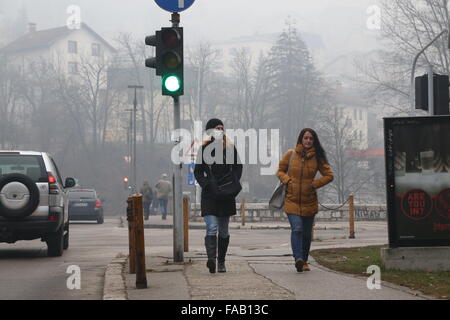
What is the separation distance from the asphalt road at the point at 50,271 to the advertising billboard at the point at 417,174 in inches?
144

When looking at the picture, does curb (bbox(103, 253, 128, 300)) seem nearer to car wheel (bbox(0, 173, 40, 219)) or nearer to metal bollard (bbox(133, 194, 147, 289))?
metal bollard (bbox(133, 194, 147, 289))

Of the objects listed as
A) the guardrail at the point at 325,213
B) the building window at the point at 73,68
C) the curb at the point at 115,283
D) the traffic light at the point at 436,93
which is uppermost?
the building window at the point at 73,68

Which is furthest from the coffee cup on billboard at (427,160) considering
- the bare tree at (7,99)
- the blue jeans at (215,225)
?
the bare tree at (7,99)

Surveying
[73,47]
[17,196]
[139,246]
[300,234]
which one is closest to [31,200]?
[17,196]

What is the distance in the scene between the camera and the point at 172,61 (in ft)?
41.5

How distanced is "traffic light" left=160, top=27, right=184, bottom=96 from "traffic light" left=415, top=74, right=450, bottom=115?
11.2 ft

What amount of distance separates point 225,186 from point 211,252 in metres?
0.82

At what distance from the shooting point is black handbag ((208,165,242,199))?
11.4m

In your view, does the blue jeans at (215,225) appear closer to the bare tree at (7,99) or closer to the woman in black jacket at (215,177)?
the woman in black jacket at (215,177)

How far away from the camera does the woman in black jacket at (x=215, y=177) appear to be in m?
11.5

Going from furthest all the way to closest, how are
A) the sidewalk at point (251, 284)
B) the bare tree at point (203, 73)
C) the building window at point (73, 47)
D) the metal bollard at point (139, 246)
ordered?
the building window at point (73, 47), the bare tree at point (203, 73), the metal bollard at point (139, 246), the sidewalk at point (251, 284)

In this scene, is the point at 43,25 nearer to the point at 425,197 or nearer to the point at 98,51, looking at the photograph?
the point at 98,51
